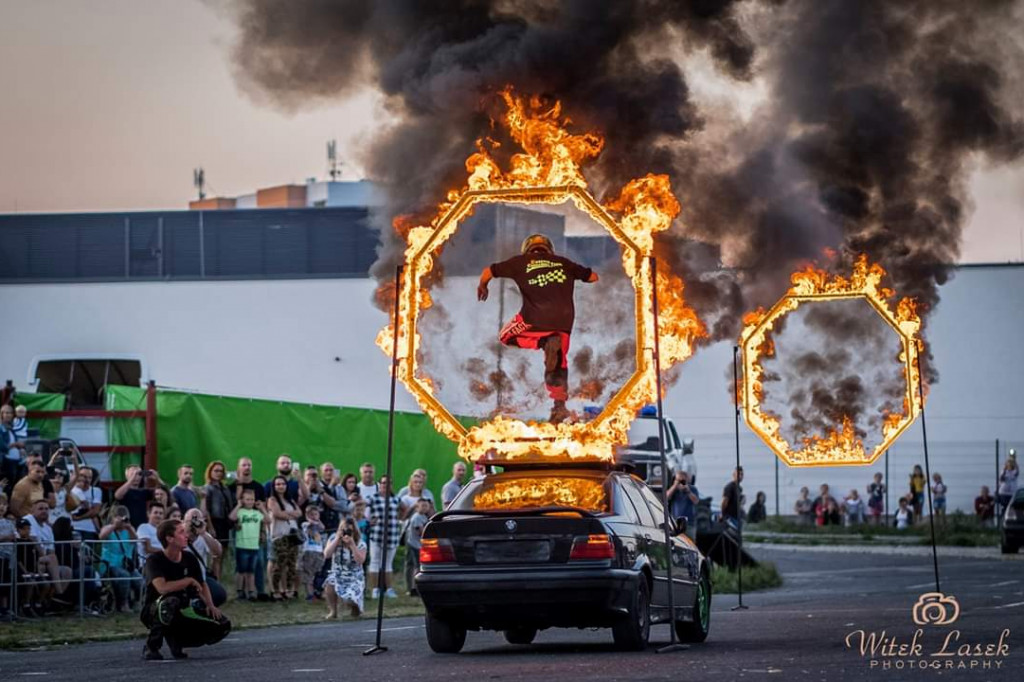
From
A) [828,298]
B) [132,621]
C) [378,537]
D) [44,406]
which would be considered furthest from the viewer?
[828,298]

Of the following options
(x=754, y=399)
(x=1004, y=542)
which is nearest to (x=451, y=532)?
(x=754, y=399)

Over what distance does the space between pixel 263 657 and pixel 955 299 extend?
32.7 meters

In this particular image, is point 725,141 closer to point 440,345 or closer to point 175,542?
point 440,345

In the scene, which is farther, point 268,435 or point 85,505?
point 268,435

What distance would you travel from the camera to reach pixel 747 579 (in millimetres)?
26281

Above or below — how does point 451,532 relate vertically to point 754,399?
below

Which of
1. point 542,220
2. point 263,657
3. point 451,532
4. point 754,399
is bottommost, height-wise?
point 263,657

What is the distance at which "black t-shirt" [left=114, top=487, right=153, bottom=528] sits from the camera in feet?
70.4

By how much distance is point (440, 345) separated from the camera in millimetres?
20578

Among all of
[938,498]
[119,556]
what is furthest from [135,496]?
[938,498]

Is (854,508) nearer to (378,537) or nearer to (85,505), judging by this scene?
(378,537)

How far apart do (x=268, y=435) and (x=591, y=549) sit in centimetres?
1234

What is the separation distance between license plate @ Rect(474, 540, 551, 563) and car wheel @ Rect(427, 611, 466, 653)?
2.44 feet

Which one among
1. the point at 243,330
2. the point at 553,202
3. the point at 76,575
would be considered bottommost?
the point at 76,575
